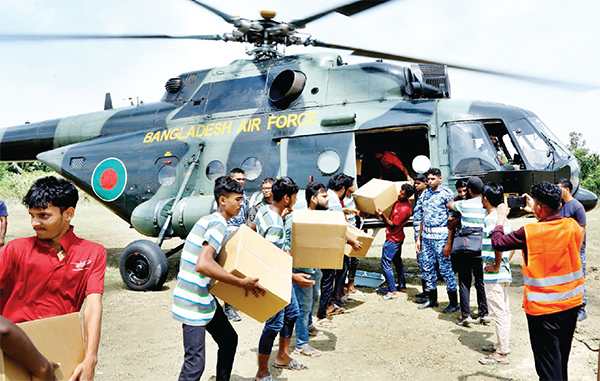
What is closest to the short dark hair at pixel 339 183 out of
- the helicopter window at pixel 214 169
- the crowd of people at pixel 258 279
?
the crowd of people at pixel 258 279

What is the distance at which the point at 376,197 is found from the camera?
6.17 meters

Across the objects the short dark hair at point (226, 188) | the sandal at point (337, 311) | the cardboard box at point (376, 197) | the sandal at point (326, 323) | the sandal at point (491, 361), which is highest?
the short dark hair at point (226, 188)

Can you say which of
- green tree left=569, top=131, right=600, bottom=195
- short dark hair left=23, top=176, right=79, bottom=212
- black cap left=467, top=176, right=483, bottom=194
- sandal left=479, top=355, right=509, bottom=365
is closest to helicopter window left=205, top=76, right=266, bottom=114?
black cap left=467, top=176, right=483, bottom=194

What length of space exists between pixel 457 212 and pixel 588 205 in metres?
2.97

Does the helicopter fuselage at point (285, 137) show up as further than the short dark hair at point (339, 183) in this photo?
Yes

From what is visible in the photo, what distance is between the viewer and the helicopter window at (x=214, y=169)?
8192 millimetres

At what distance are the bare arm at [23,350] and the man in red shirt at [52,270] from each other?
0.78 feet

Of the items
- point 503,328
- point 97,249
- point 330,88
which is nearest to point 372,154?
Result: point 330,88

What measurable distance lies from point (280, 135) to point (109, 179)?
4057 millimetres

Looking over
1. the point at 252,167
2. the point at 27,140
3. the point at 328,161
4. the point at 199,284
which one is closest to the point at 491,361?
the point at 199,284

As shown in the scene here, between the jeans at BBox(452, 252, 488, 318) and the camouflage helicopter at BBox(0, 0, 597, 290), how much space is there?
4.91 ft

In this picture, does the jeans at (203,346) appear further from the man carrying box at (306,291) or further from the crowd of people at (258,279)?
the man carrying box at (306,291)

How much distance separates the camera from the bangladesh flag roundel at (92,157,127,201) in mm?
8922

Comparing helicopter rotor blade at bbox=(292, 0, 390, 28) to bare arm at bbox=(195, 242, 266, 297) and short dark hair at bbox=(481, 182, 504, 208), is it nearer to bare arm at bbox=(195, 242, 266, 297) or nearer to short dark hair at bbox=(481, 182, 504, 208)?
short dark hair at bbox=(481, 182, 504, 208)
